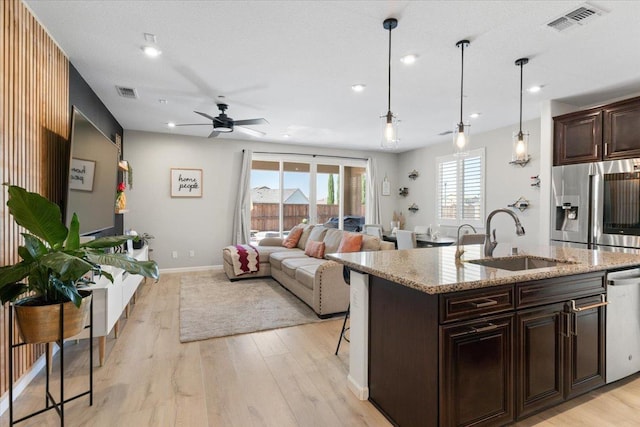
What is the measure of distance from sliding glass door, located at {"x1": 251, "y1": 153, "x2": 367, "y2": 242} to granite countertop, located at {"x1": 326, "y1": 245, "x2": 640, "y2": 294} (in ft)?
16.1

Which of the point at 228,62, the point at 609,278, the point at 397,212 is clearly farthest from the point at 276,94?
the point at 397,212

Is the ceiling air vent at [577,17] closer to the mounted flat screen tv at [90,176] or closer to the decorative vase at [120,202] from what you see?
the mounted flat screen tv at [90,176]

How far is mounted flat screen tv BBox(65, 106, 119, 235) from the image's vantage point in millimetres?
2765

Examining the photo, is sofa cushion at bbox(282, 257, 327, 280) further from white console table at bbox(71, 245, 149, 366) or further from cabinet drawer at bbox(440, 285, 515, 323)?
cabinet drawer at bbox(440, 285, 515, 323)

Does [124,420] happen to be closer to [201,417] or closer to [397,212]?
[201,417]

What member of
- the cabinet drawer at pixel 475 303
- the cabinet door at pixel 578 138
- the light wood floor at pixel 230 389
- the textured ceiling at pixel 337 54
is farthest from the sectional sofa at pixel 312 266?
the cabinet door at pixel 578 138

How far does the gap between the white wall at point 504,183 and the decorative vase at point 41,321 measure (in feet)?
15.0

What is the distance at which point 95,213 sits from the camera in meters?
3.38

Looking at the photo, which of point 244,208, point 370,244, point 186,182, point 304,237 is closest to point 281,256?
point 304,237

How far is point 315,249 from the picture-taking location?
5.16 m

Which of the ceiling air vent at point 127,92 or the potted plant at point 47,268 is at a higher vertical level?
the ceiling air vent at point 127,92

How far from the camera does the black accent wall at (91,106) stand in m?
3.32

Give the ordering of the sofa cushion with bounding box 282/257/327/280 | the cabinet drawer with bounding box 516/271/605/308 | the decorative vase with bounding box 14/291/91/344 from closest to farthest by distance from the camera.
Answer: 1. the decorative vase with bounding box 14/291/91/344
2. the cabinet drawer with bounding box 516/271/605/308
3. the sofa cushion with bounding box 282/257/327/280

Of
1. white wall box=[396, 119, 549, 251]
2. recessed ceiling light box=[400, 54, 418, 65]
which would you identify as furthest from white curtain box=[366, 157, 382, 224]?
recessed ceiling light box=[400, 54, 418, 65]
